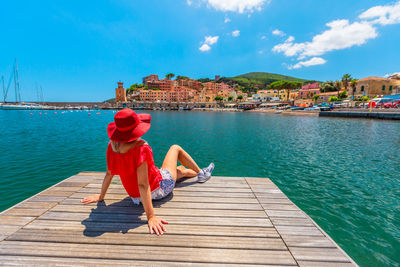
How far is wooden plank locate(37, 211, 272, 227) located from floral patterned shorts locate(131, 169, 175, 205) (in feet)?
1.04

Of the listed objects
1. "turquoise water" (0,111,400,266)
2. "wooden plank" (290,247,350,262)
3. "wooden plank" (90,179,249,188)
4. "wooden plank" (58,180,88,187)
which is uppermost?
"wooden plank" (58,180,88,187)

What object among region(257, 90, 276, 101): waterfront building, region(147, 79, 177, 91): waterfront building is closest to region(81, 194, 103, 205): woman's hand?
region(257, 90, 276, 101): waterfront building

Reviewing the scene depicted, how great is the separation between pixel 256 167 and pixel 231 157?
6.62 ft

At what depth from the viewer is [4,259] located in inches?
68.6

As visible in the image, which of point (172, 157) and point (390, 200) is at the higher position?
point (172, 157)

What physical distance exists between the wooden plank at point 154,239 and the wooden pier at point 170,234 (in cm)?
1

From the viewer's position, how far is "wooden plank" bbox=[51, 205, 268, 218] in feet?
8.58

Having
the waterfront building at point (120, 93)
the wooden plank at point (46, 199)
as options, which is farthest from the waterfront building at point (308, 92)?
the waterfront building at point (120, 93)

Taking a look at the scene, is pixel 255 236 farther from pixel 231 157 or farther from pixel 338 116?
pixel 338 116

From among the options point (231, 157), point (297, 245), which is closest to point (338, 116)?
point (231, 157)

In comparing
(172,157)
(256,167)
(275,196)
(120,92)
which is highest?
(120,92)

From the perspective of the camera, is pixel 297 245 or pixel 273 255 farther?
pixel 297 245

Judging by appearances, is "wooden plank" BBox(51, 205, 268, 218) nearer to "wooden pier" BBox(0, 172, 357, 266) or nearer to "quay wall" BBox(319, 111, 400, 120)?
"wooden pier" BBox(0, 172, 357, 266)

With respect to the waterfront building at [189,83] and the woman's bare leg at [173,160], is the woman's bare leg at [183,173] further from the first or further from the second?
the waterfront building at [189,83]
